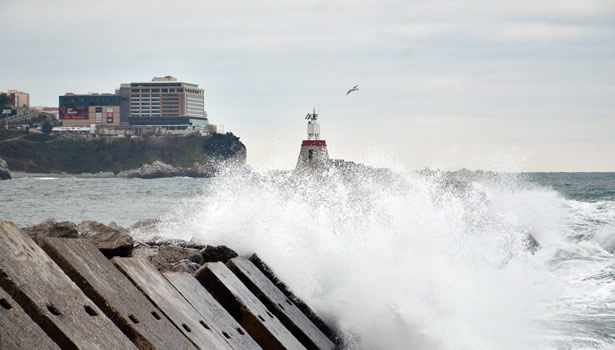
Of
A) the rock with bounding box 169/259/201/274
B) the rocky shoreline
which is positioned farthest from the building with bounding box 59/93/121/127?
the rock with bounding box 169/259/201/274

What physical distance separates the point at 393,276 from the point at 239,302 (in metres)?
2.34

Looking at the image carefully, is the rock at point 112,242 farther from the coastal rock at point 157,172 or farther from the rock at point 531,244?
the coastal rock at point 157,172

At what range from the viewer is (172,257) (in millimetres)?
8375

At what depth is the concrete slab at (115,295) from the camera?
5.18 m

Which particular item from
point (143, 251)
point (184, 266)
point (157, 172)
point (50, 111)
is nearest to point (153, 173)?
point (157, 172)

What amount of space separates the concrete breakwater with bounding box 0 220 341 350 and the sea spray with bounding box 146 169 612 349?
1.93ft

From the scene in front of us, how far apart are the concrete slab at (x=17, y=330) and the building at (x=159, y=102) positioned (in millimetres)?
176088

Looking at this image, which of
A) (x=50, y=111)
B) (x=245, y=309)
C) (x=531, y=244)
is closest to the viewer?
(x=245, y=309)

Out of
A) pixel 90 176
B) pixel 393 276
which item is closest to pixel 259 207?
pixel 393 276

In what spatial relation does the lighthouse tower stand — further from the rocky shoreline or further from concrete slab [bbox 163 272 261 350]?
the rocky shoreline

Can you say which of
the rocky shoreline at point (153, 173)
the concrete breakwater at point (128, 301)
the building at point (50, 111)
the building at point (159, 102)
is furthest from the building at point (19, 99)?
the concrete breakwater at point (128, 301)

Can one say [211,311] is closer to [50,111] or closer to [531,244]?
[531,244]

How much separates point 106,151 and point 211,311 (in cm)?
12714

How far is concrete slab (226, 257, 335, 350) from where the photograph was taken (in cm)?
771
